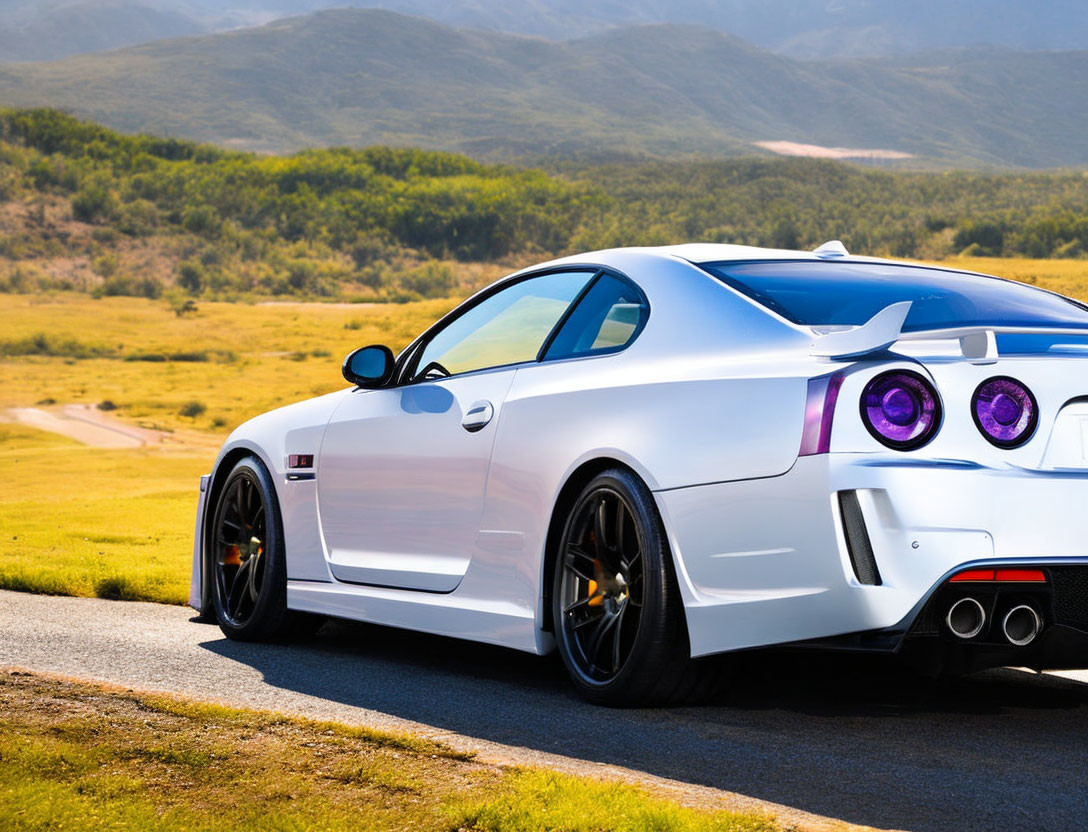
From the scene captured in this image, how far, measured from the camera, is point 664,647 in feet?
15.5

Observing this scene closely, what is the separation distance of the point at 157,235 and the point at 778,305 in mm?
73012

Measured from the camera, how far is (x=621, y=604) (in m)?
4.90

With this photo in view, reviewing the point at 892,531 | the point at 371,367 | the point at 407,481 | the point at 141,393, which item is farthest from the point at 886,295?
the point at 141,393

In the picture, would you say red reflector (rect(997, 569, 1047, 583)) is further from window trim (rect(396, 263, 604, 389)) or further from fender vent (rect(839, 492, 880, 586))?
window trim (rect(396, 263, 604, 389))

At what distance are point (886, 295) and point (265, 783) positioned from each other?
246 cm

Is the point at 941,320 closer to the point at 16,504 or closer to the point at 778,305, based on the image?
the point at 778,305

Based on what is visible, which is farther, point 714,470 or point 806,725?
point 806,725

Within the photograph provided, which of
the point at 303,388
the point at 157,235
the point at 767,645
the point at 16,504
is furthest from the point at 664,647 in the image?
the point at 157,235

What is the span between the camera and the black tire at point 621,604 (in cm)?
469

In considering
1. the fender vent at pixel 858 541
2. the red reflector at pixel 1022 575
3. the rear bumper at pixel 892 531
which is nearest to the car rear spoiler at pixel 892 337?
the rear bumper at pixel 892 531

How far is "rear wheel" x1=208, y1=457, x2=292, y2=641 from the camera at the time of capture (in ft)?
22.0

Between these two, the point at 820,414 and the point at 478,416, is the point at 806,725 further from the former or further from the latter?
the point at 478,416

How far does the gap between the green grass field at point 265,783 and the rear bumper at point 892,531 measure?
841 mm

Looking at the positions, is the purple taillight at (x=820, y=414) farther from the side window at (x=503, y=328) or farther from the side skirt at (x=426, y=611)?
the side window at (x=503, y=328)
